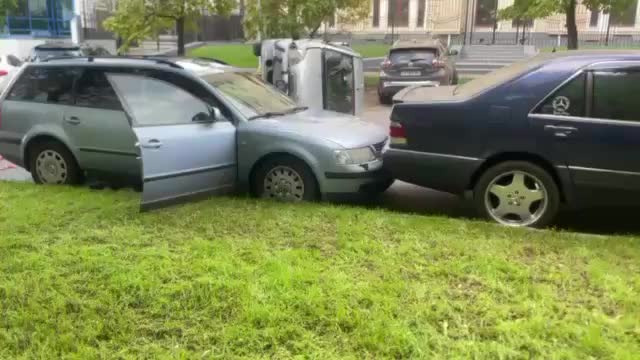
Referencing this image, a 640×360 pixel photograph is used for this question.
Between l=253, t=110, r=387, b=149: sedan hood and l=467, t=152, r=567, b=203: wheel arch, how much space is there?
1.15 m

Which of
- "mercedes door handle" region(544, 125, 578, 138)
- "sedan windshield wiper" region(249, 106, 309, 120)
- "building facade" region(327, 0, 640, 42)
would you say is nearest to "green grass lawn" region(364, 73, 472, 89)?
"building facade" region(327, 0, 640, 42)

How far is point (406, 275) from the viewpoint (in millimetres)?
3992

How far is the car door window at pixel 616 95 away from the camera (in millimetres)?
5055

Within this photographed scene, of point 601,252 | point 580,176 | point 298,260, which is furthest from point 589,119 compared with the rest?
point 298,260

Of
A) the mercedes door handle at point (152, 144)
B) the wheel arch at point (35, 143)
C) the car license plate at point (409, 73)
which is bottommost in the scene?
the wheel arch at point (35, 143)

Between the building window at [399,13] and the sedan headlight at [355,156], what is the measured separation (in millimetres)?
29630

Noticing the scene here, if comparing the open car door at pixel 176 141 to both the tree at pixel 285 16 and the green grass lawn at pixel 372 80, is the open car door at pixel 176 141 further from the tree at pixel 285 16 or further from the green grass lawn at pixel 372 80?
the green grass lawn at pixel 372 80

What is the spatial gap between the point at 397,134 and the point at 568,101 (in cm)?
151

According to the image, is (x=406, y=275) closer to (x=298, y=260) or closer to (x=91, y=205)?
(x=298, y=260)

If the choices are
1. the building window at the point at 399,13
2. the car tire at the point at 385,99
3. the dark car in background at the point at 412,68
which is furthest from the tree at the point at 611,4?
the building window at the point at 399,13

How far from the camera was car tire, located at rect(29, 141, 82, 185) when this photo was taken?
694 centimetres

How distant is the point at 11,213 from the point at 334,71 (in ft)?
19.5

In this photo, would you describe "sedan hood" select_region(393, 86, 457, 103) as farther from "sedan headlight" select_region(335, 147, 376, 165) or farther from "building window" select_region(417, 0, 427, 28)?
"building window" select_region(417, 0, 427, 28)

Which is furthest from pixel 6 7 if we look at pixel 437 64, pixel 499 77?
pixel 499 77
